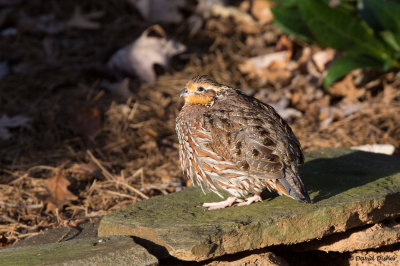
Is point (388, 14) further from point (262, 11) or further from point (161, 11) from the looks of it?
point (161, 11)

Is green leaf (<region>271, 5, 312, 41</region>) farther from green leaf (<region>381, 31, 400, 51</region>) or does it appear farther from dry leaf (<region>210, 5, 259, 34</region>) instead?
dry leaf (<region>210, 5, 259, 34</region>)

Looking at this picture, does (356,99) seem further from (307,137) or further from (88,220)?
(88,220)

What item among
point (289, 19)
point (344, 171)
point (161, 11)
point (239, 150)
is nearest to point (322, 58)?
point (289, 19)

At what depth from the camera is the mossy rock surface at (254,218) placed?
404cm

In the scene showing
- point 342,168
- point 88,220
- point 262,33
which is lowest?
point 88,220

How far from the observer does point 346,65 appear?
730cm

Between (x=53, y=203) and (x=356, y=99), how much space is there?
166 inches

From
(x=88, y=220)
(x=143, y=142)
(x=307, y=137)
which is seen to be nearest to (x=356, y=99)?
(x=307, y=137)

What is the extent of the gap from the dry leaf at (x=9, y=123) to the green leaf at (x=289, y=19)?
11.3 feet

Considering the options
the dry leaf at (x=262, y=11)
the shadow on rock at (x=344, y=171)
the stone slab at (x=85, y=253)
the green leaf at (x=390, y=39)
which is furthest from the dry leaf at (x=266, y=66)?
the stone slab at (x=85, y=253)

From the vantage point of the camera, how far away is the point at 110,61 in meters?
8.17

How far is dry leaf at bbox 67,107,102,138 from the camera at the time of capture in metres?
6.95

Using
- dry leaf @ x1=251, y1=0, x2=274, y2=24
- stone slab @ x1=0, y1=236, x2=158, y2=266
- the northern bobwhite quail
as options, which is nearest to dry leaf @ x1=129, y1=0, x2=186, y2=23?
dry leaf @ x1=251, y1=0, x2=274, y2=24

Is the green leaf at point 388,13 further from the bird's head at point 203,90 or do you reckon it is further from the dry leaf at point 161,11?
the bird's head at point 203,90
